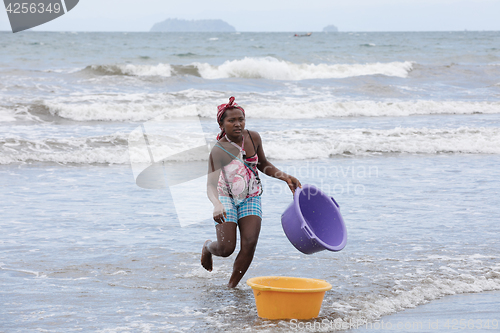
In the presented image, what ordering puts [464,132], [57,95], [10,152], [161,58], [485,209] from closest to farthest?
[485,209] → [10,152] → [464,132] → [57,95] → [161,58]

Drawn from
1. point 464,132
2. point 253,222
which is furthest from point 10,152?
point 464,132

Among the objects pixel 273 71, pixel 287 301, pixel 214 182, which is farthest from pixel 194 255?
Result: pixel 273 71

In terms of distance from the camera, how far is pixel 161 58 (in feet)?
110

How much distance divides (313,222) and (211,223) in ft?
6.83

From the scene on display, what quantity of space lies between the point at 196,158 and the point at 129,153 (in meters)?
1.25

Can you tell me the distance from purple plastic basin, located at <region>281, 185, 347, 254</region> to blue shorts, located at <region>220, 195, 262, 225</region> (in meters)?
0.23

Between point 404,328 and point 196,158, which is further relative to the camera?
point 196,158

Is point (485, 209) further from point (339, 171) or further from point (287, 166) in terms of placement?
point (287, 166)

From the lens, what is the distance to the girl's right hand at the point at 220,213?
3713mm

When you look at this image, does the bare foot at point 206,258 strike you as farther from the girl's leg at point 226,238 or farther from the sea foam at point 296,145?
the sea foam at point 296,145

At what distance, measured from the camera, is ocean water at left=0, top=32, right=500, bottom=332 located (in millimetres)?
3838

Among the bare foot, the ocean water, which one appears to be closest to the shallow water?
the ocean water

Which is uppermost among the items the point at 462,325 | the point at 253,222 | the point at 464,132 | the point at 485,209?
the point at 253,222

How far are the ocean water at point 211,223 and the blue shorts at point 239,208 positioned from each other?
600 millimetres
